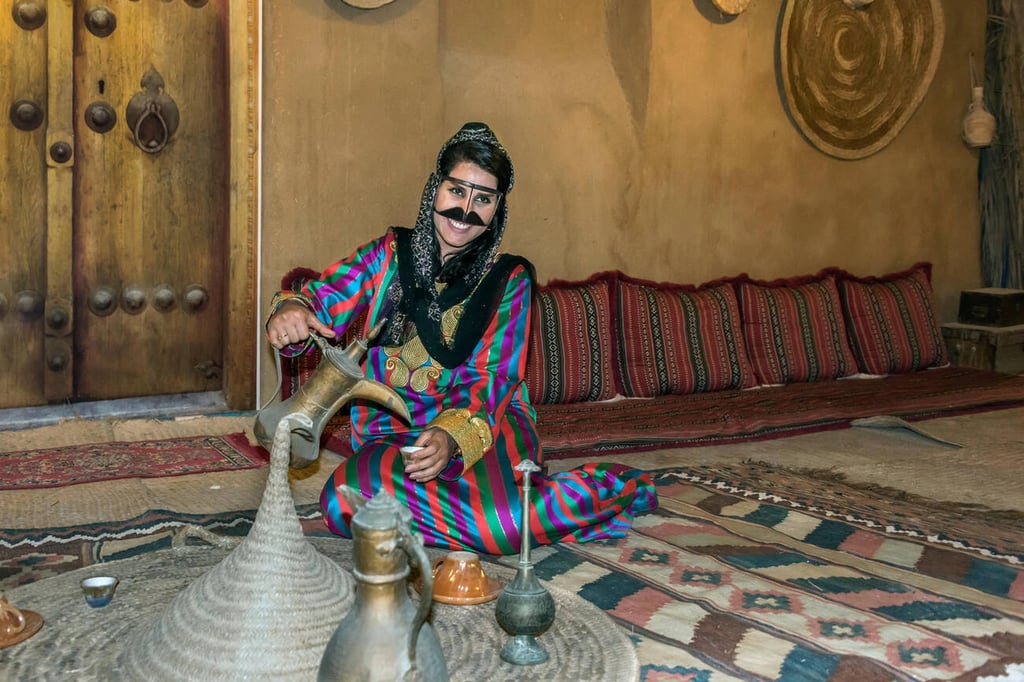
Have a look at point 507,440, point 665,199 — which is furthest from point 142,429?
point 665,199

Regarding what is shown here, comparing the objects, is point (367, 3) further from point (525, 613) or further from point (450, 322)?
point (525, 613)

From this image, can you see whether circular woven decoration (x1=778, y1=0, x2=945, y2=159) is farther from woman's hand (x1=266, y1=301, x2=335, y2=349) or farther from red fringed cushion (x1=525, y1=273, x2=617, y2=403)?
woman's hand (x1=266, y1=301, x2=335, y2=349)

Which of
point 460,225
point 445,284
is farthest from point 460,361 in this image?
point 460,225

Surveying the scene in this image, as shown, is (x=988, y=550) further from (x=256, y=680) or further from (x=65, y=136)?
(x=65, y=136)

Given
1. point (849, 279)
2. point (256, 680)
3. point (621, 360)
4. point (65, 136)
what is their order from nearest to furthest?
1. point (256, 680)
2. point (65, 136)
3. point (621, 360)
4. point (849, 279)

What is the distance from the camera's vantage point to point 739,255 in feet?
15.9

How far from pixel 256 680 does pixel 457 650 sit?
37 cm

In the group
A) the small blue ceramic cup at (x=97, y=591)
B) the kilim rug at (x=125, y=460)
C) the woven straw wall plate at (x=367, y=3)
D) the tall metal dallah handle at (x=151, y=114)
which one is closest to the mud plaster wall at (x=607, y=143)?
the woven straw wall plate at (x=367, y=3)

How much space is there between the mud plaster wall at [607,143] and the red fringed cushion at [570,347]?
10.5 inches

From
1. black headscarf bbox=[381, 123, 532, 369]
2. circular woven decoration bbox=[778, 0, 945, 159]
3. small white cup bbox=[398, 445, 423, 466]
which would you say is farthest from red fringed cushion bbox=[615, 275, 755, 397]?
small white cup bbox=[398, 445, 423, 466]

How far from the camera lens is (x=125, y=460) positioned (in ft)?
10.3

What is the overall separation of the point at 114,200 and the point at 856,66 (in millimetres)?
3426

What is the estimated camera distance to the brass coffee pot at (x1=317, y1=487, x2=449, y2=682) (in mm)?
1330

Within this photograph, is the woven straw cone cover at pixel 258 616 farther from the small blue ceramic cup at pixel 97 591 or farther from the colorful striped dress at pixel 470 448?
the colorful striped dress at pixel 470 448
